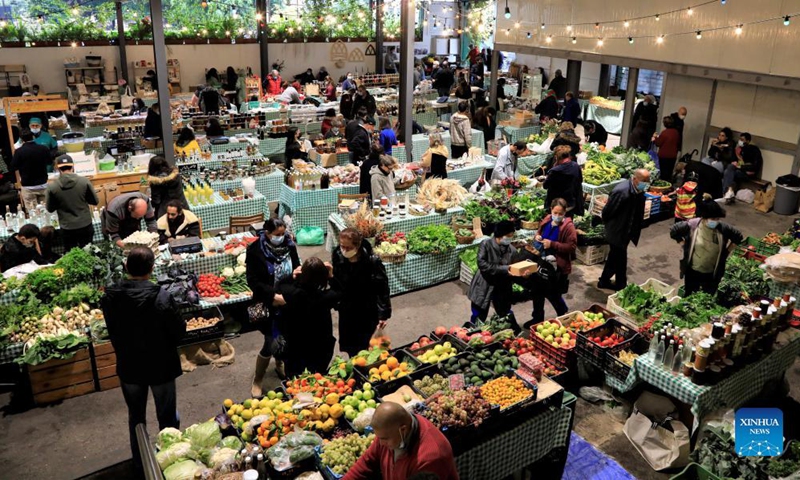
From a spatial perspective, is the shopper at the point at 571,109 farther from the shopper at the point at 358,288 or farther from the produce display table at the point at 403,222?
the shopper at the point at 358,288

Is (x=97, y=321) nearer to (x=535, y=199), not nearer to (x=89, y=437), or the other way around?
(x=89, y=437)

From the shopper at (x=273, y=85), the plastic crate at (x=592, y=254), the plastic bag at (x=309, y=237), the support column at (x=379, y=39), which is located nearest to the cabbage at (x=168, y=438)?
the plastic bag at (x=309, y=237)

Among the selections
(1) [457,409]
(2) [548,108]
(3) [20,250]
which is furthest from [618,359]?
(2) [548,108]

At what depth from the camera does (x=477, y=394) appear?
4543 mm

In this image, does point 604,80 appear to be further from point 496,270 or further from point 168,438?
point 168,438

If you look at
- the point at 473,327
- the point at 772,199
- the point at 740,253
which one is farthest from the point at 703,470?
the point at 772,199

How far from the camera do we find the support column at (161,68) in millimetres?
9719

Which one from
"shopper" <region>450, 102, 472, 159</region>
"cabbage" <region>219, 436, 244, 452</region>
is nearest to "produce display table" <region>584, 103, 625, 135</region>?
"shopper" <region>450, 102, 472, 159</region>

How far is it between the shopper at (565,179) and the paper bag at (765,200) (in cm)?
499

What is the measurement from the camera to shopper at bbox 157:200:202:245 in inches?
294

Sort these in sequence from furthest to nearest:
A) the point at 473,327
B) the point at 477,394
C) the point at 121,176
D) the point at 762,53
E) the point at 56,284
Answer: the point at 762,53, the point at 121,176, the point at 56,284, the point at 473,327, the point at 477,394

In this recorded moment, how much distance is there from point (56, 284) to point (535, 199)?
21.5 feet

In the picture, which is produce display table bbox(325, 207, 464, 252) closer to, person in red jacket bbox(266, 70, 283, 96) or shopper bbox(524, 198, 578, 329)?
shopper bbox(524, 198, 578, 329)

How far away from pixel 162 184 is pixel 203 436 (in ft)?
15.5
